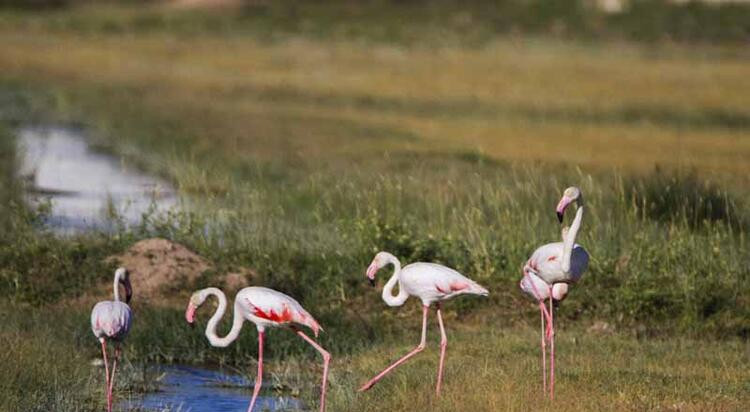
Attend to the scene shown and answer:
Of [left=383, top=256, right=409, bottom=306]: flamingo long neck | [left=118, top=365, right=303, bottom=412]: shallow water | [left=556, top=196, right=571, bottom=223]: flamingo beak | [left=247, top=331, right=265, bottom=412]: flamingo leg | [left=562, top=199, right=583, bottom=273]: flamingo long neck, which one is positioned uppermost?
[left=556, top=196, right=571, bottom=223]: flamingo beak

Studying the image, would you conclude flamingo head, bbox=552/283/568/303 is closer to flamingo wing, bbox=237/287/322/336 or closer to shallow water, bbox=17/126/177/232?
flamingo wing, bbox=237/287/322/336

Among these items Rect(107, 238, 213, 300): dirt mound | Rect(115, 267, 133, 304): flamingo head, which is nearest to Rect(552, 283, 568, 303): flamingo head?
Rect(115, 267, 133, 304): flamingo head

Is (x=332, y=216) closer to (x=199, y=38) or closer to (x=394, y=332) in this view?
(x=394, y=332)

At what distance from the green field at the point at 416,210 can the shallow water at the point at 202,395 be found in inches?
9.4

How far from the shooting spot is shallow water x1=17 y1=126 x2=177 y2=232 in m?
19.6

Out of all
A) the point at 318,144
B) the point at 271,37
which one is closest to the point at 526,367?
the point at 318,144

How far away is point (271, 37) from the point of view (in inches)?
2630

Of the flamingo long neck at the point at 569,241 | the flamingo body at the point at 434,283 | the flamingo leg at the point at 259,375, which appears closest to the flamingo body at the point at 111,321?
the flamingo leg at the point at 259,375

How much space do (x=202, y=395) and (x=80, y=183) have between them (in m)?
13.6

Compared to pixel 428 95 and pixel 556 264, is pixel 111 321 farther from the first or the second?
pixel 428 95

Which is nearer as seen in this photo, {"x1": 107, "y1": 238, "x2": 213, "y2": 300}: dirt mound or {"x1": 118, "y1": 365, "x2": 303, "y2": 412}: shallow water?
{"x1": 118, "y1": 365, "x2": 303, "y2": 412}: shallow water

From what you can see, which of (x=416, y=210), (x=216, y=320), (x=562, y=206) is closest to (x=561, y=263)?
(x=562, y=206)

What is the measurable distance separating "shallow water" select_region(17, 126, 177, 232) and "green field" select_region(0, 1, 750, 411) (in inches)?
20.1

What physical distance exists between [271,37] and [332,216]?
48.8 meters
